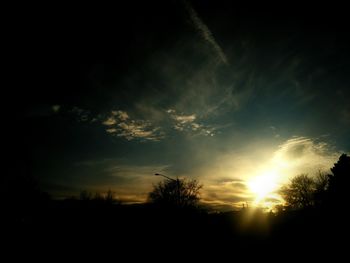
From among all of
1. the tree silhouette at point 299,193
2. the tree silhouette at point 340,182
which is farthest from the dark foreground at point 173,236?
the tree silhouette at point 299,193

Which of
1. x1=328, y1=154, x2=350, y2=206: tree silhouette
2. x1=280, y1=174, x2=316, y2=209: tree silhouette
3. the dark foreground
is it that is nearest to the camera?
the dark foreground

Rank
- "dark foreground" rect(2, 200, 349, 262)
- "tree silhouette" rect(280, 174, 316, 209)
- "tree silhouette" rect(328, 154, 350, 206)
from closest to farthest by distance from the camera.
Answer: "dark foreground" rect(2, 200, 349, 262)
"tree silhouette" rect(328, 154, 350, 206)
"tree silhouette" rect(280, 174, 316, 209)

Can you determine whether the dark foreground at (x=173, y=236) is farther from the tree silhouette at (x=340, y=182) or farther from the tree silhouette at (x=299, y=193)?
the tree silhouette at (x=299, y=193)

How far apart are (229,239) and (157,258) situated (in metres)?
7.90

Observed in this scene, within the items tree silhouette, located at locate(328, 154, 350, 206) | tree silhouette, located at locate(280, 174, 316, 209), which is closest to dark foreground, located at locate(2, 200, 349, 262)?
tree silhouette, located at locate(328, 154, 350, 206)

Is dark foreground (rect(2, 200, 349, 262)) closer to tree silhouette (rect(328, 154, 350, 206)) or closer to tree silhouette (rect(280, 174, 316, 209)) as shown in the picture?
tree silhouette (rect(328, 154, 350, 206))

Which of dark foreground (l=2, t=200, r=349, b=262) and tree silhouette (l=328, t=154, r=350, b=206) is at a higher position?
tree silhouette (l=328, t=154, r=350, b=206)

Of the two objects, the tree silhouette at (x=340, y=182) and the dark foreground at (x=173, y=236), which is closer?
the dark foreground at (x=173, y=236)

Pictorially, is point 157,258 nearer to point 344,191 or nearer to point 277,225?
point 277,225

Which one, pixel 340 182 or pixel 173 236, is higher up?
pixel 340 182

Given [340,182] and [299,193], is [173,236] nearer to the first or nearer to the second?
[340,182]

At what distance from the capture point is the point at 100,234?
2033 cm

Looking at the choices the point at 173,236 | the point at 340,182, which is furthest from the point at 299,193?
the point at 173,236

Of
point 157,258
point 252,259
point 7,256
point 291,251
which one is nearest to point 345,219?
point 291,251
